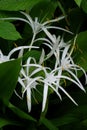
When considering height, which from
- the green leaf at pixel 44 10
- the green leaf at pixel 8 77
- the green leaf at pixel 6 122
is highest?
the green leaf at pixel 44 10

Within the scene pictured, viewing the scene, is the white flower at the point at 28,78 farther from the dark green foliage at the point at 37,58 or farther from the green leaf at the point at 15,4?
the green leaf at the point at 15,4

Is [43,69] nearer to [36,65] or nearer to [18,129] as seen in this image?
[36,65]

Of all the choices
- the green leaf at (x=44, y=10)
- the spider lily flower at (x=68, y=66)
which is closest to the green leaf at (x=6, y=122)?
the spider lily flower at (x=68, y=66)

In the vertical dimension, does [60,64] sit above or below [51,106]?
above

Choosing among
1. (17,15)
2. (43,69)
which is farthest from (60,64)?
(17,15)

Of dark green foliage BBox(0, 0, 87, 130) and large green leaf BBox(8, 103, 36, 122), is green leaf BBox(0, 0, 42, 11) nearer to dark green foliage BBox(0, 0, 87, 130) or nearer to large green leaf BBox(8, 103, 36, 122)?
dark green foliage BBox(0, 0, 87, 130)

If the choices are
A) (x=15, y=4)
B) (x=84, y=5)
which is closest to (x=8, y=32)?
(x=15, y=4)
